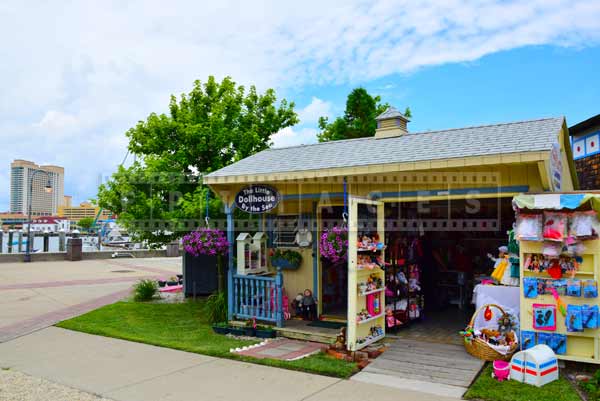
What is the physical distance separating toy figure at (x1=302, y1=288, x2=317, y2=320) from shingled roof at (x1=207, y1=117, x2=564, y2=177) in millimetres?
2650

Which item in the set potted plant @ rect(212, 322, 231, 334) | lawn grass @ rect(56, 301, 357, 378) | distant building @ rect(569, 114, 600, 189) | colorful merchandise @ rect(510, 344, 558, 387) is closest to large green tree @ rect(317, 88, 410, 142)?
distant building @ rect(569, 114, 600, 189)

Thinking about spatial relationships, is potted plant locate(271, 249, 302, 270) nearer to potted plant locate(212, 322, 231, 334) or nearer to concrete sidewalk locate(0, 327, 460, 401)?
potted plant locate(212, 322, 231, 334)

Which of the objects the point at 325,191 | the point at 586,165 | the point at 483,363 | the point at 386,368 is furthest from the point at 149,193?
the point at 586,165

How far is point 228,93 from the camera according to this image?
1470cm

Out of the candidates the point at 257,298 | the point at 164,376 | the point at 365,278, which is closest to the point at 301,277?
the point at 257,298

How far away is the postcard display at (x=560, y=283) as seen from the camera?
5.84m

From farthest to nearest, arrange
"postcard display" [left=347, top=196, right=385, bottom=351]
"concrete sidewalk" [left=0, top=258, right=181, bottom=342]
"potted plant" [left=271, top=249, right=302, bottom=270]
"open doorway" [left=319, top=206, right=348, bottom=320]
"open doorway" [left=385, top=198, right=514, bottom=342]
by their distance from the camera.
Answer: "concrete sidewalk" [left=0, top=258, right=181, bottom=342] → "potted plant" [left=271, top=249, right=302, bottom=270] → "open doorway" [left=319, top=206, right=348, bottom=320] → "open doorway" [left=385, top=198, right=514, bottom=342] → "postcard display" [left=347, top=196, right=385, bottom=351]

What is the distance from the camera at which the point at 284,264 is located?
32.0 ft

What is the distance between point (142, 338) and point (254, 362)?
2.79 metres

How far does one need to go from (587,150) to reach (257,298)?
9696 millimetres

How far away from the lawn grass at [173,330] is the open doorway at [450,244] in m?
3.32

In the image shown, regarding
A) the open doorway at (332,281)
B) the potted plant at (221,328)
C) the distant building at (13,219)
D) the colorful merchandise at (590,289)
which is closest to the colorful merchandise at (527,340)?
the colorful merchandise at (590,289)

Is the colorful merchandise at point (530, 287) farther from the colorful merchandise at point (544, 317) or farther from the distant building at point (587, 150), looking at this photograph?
the distant building at point (587, 150)

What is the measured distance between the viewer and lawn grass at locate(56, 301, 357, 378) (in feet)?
21.7
